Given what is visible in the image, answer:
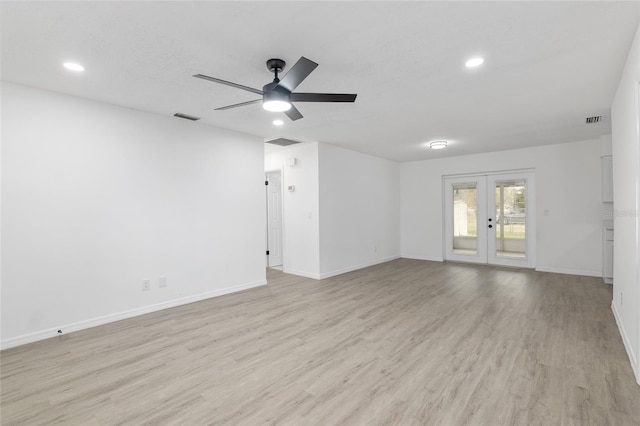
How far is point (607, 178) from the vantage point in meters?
5.31

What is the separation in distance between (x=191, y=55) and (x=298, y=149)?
3627 mm

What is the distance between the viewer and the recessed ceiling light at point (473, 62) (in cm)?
261

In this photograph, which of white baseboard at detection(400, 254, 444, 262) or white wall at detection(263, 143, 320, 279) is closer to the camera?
white wall at detection(263, 143, 320, 279)

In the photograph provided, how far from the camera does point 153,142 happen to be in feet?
13.2

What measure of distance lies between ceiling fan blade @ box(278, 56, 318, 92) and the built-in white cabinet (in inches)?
239

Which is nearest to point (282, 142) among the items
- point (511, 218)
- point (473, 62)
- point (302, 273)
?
point (302, 273)

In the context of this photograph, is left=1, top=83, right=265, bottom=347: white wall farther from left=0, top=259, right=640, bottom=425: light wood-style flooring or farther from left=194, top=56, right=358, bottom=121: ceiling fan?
Result: left=194, top=56, right=358, bottom=121: ceiling fan

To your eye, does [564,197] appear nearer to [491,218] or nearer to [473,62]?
[491,218]

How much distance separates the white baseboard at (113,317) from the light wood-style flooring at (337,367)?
95mm

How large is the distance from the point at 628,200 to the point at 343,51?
2.87 metres

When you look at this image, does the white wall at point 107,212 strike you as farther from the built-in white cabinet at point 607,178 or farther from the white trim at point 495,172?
the built-in white cabinet at point 607,178

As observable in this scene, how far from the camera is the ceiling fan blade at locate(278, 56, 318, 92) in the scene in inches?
82.7

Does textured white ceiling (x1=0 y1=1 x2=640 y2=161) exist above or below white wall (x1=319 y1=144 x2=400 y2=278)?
above

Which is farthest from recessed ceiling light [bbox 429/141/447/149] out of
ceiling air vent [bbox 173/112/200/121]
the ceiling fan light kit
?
ceiling air vent [bbox 173/112/200/121]
